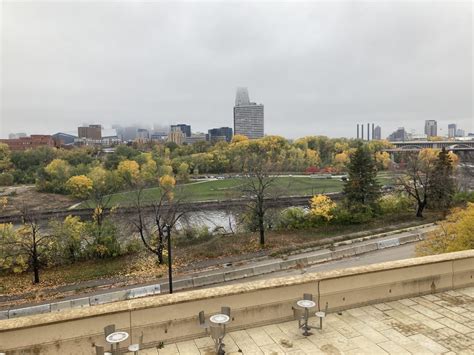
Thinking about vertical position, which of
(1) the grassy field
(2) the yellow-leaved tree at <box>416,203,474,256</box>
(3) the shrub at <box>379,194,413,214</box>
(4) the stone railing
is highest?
(4) the stone railing

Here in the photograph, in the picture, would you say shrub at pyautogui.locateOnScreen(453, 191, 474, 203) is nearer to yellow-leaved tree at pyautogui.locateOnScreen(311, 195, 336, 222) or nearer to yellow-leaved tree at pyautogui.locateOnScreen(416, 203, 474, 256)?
yellow-leaved tree at pyautogui.locateOnScreen(311, 195, 336, 222)

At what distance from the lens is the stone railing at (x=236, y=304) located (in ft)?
17.5

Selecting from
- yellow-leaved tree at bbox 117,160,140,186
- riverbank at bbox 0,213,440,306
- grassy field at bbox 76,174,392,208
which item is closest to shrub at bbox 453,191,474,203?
riverbank at bbox 0,213,440,306

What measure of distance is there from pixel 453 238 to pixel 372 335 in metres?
13.5

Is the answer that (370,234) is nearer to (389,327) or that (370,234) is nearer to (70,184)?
(389,327)

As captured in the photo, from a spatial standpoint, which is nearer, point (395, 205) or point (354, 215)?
point (354, 215)

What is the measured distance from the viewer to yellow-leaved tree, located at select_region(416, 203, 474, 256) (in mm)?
15812

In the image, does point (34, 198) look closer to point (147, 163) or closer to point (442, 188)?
point (147, 163)

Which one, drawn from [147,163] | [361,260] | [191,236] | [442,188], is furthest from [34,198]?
[442,188]

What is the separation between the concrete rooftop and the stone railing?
0.70 ft

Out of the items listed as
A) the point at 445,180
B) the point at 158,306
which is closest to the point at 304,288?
the point at 158,306

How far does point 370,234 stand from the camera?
85.6 feet

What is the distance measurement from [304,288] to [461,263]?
11.6 feet

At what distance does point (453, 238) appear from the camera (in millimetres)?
16875
